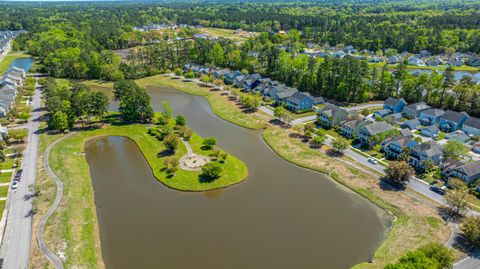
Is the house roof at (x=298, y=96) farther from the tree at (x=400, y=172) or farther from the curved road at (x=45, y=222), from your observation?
the curved road at (x=45, y=222)

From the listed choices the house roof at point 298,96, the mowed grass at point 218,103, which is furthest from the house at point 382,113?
the mowed grass at point 218,103

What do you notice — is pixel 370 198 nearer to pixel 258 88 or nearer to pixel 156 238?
pixel 156 238

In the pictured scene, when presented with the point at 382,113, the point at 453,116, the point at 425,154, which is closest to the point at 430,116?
the point at 453,116

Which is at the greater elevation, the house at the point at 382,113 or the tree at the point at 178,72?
the tree at the point at 178,72

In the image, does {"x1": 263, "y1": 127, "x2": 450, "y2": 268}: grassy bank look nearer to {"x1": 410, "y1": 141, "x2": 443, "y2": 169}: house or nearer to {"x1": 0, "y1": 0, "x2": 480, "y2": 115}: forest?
{"x1": 410, "y1": 141, "x2": 443, "y2": 169}: house

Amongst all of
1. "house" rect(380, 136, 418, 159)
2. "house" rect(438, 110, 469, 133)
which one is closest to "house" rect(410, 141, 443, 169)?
"house" rect(380, 136, 418, 159)

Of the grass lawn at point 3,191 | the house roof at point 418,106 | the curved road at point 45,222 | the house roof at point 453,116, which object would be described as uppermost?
the grass lawn at point 3,191

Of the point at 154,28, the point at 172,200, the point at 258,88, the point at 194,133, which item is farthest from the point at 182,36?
the point at 172,200
